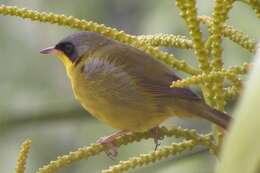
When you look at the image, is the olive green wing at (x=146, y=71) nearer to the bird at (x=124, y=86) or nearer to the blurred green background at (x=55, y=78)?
the bird at (x=124, y=86)

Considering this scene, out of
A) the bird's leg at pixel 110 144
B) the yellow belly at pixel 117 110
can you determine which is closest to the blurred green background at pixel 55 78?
the yellow belly at pixel 117 110

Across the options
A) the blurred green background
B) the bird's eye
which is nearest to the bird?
the bird's eye

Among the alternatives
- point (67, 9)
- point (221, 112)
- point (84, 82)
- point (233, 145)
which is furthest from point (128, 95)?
point (233, 145)

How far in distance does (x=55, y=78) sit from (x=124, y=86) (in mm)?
1658

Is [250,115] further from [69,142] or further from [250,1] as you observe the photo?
[69,142]

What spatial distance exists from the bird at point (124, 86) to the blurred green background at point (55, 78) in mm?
204

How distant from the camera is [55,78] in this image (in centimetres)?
365

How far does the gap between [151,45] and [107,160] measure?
6.67ft

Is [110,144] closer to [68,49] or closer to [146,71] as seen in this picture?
[146,71]

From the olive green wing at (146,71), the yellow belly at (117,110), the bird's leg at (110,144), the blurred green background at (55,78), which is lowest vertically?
the blurred green background at (55,78)

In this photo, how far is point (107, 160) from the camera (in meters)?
3.19

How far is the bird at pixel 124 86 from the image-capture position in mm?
1946

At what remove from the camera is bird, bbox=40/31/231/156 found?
1.95 m

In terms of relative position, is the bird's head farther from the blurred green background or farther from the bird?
the blurred green background
